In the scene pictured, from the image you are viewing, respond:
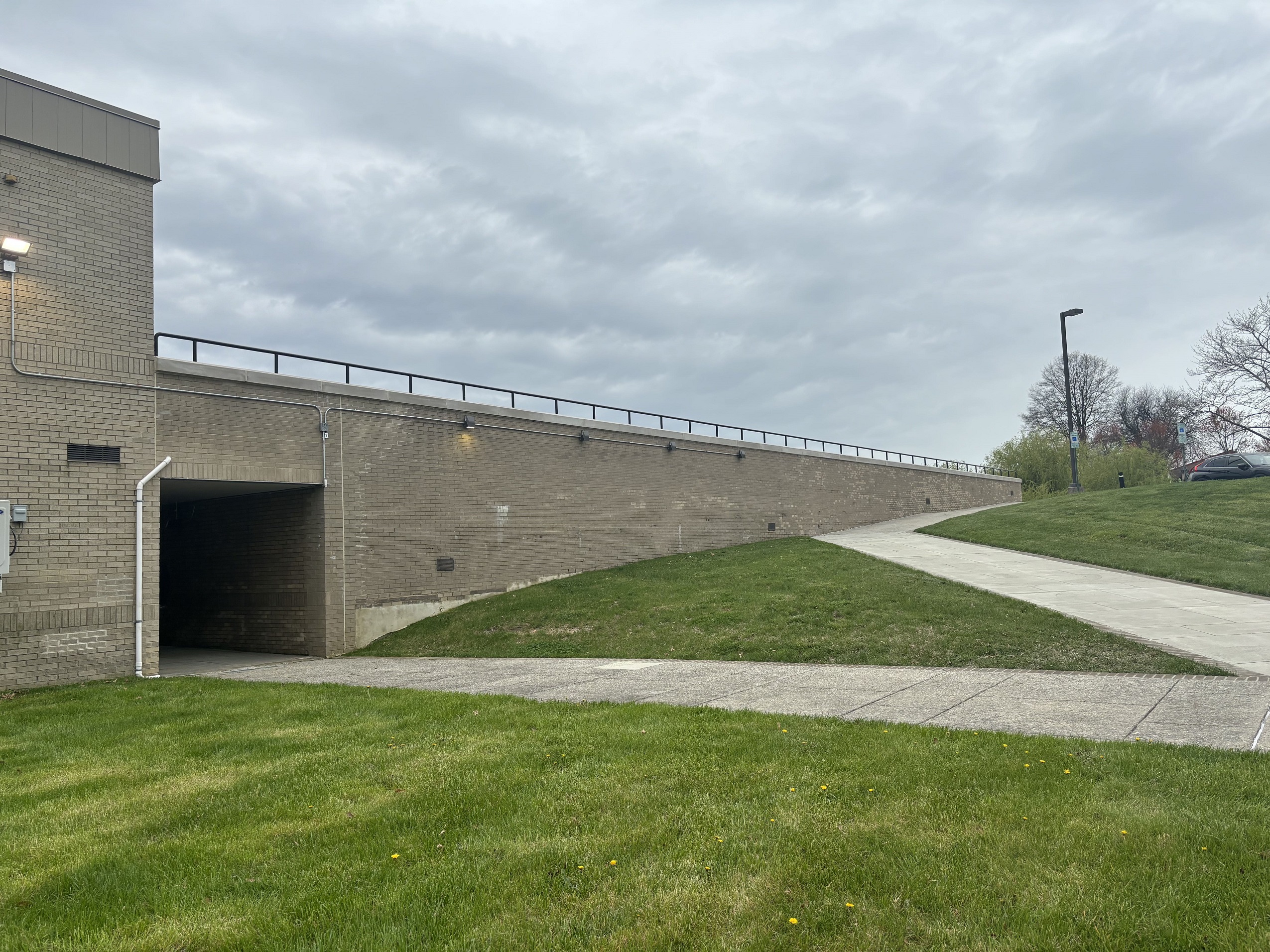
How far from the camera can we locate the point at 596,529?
2231 centimetres

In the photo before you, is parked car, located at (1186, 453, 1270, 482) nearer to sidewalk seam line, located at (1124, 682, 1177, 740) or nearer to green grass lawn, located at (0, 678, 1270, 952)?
sidewalk seam line, located at (1124, 682, 1177, 740)

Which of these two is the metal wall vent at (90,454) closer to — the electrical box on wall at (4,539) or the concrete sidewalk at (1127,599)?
the electrical box on wall at (4,539)

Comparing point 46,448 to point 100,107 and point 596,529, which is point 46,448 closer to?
point 100,107

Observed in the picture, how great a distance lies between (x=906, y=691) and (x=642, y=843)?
5.69 meters

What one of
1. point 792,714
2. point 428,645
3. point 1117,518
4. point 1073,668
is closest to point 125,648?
point 428,645

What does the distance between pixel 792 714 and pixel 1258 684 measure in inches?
204

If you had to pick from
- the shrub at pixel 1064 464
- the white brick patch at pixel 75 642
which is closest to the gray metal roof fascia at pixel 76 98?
the white brick patch at pixel 75 642

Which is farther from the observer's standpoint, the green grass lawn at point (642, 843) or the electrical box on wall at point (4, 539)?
the electrical box on wall at point (4, 539)

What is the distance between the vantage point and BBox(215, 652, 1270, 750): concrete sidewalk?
23.0 ft

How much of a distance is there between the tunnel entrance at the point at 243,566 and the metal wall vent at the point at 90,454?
1407 millimetres

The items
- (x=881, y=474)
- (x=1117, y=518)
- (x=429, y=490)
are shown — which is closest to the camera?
(x=429, y=490)

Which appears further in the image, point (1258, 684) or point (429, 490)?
point (429, 490)

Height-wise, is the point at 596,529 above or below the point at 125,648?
above

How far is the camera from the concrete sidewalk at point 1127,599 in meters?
11.0
